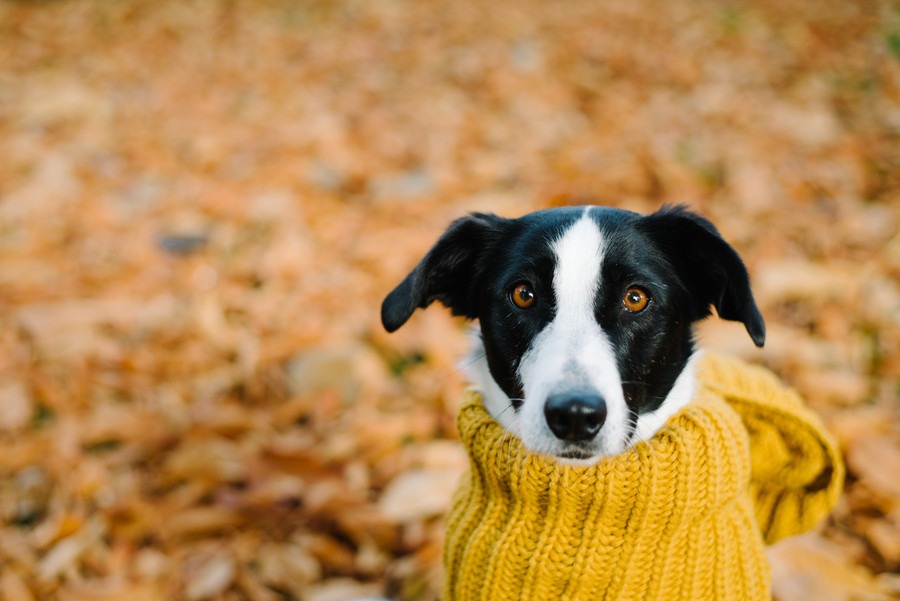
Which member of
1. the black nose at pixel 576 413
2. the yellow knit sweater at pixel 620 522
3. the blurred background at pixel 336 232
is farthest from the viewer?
the blurred background at pixel 336 232

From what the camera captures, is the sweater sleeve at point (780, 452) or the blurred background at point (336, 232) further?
the blurred background at point (336, 232)

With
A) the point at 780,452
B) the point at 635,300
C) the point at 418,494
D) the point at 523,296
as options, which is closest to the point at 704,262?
the point at 635,300

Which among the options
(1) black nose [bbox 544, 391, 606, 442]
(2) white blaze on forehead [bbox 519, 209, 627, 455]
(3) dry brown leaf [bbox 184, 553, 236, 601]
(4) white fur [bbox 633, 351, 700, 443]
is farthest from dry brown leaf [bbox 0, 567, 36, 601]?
(4) white fur [bbox 633, 351, 700, 443]

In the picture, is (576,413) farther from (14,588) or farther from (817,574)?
(14,588)

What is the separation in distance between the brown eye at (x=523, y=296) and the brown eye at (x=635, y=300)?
249 mm

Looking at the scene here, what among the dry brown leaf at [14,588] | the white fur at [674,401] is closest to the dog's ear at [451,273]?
the white fur at [674,401]

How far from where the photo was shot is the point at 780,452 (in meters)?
2.28

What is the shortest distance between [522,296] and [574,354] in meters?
0.29

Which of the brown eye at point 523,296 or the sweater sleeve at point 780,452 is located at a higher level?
the brown eye at point 523,296

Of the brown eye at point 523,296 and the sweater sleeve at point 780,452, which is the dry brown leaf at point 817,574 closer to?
the sweater sleeve at point 780,452

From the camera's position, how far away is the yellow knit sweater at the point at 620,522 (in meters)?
1.83

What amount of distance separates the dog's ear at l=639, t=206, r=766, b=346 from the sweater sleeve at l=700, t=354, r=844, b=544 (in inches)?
10.6

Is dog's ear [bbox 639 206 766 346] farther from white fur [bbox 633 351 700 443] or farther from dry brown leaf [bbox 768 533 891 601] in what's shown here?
dry brown leaf [bbox 768 533 891 601]

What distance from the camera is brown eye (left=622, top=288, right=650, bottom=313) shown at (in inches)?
77.9
